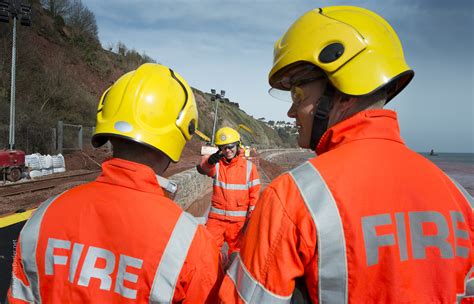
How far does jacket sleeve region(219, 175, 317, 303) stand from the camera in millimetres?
1224

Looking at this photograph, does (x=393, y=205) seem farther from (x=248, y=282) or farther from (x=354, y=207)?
(x=248, y=282)

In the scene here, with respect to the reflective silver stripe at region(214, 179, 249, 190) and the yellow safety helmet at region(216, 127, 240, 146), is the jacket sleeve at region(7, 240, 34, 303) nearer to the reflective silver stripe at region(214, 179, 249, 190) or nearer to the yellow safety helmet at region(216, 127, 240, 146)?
the reflective silver stripe at region(214, 179, 249, 190)

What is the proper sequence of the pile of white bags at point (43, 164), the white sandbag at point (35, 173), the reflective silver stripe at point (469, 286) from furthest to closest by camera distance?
the pile of white bags at point (43, 164) → the white sandbag at point (35, 173) → the reflective silver stripe at point (469, 286)

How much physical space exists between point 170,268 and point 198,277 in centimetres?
13

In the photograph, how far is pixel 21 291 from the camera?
64.1 inches

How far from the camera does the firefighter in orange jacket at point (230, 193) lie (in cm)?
542

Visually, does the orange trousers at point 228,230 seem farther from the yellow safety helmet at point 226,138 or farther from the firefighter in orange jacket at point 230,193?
the yellow safety helmet at point 226,138

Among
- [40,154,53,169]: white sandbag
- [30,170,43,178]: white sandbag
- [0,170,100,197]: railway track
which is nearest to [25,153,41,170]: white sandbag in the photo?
[30,170,43,178]: white sandbag

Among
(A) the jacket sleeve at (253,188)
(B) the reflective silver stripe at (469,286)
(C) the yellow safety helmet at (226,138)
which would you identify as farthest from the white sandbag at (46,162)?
(B) the reflective silver stripe at (469,286)

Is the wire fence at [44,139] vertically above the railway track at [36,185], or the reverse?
the wire fence at [44,139]

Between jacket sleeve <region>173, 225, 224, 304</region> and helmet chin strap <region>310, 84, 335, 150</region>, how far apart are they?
0.68m

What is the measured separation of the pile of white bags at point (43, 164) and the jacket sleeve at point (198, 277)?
16882mm

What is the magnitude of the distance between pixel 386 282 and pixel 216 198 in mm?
4440

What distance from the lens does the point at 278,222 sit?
1244mm
